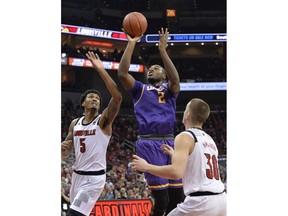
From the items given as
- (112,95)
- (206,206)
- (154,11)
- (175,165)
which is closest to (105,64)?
(154,11)

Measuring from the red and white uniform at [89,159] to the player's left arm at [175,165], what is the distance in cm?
195

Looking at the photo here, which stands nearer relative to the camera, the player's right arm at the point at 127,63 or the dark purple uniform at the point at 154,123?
the player's right arm at the point at 127,63

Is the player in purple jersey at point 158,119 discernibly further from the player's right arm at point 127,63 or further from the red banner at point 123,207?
the red banner at point 123,207

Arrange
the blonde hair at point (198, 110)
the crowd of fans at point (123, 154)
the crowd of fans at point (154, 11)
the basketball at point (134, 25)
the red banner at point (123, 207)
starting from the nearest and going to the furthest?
1. the blonde hair at point (198, 110)
2. the basketball at point (134, 25)
3. the red banner at point (123, 207)
4. the crowd of fans at point (123, 154)
5. the crowd of fans at point (154, 11)

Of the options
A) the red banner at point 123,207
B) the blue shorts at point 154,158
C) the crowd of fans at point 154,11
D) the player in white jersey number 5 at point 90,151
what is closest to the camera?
the player in white jersey number 5 at point 90,151

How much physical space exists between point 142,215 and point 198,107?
20.4ft

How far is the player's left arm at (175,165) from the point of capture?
4.36m

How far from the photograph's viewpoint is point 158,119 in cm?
650

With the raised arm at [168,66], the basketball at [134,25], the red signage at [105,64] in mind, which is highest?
the red signage at [105,64]

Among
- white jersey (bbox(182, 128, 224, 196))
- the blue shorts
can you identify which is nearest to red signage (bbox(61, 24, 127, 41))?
the blue shorts

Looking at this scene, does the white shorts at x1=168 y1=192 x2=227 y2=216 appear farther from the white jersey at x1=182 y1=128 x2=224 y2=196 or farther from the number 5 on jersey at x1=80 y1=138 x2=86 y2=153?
the number 5 on jersey at x1=80 y1=138 x2=86 y2=153

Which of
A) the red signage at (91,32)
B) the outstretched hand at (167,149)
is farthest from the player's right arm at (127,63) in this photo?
the red signage at (91,32)

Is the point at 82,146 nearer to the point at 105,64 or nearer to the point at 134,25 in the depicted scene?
the point at 134,25
